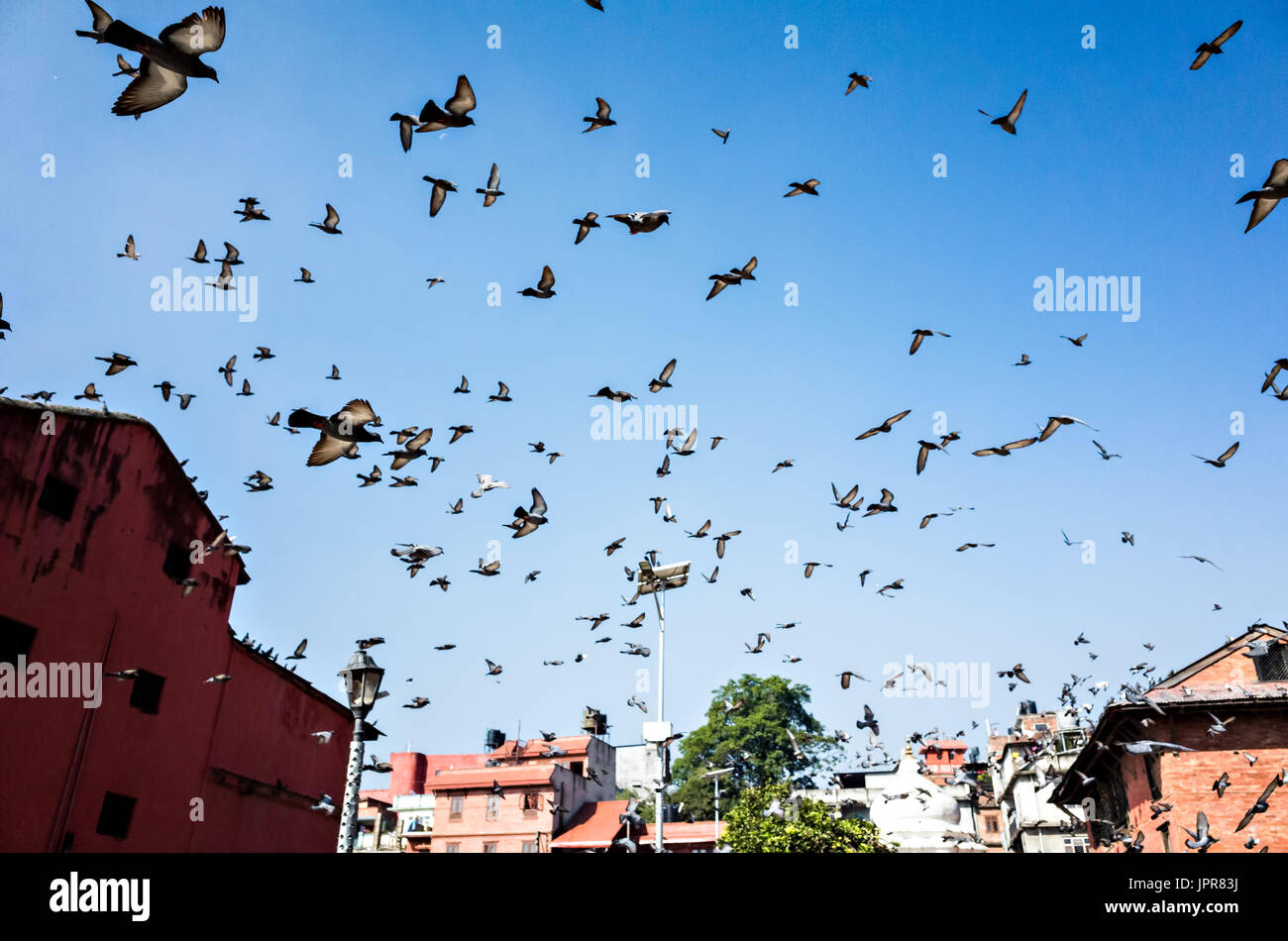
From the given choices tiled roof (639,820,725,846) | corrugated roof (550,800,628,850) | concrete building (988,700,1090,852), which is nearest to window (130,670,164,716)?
corrugated roof (550,800,628,850)

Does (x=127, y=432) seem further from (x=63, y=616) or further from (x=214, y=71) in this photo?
(x=214, y=71)

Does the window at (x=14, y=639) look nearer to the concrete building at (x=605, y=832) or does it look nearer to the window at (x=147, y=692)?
the window at (x=147, y=692)

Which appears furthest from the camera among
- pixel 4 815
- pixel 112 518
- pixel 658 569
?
pixel 658 569

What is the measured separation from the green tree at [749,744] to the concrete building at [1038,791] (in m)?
13.7

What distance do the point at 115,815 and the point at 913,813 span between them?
2299 centimetres

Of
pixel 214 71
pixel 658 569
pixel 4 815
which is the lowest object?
pixel 4 815

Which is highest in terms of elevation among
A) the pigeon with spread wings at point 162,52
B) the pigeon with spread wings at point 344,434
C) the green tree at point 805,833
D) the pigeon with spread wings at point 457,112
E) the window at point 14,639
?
the pigeon with spread wings at point 457,112

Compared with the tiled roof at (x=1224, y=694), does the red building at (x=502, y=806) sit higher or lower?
lower

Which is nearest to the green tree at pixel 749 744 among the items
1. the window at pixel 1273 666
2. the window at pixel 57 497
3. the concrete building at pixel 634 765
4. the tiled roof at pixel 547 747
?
the concrete building at pixel 634 765

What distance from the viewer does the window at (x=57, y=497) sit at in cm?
1579
